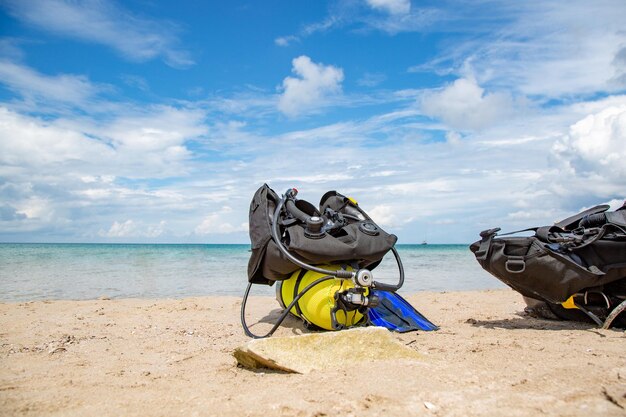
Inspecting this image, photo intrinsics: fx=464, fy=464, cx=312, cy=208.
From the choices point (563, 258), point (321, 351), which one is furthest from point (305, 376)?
point (563, 258)

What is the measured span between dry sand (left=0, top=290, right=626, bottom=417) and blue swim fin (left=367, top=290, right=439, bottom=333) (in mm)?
213

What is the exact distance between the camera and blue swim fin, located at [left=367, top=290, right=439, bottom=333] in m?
4.30

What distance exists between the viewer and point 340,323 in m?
3.87

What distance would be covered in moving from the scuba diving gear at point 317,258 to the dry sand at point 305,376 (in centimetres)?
49

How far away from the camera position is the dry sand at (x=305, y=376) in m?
2.16

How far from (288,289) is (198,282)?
670 centimetres

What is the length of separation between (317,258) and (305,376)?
4.35 feet

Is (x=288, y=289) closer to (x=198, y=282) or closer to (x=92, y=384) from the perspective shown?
(x=92, y=384)

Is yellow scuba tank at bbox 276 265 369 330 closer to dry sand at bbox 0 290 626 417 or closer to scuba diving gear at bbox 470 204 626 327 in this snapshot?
dry sand at bbox 0 290 626 417

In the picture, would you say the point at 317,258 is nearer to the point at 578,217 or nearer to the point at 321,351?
the point at 321,351

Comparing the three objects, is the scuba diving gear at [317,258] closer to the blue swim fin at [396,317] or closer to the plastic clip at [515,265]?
the blue swim fin at [396,317]

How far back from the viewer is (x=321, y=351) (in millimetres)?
2873

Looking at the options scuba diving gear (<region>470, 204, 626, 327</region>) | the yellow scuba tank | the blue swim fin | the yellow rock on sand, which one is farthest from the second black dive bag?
the yellow rock on sand

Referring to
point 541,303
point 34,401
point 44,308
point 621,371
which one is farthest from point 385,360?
point 44,308
